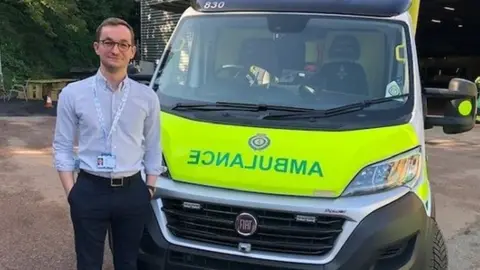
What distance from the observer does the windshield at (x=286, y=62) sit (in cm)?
425

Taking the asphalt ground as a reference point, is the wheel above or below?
above

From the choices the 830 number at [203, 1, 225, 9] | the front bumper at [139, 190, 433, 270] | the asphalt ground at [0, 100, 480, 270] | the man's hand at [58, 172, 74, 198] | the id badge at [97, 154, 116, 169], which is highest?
the 830 number at [203, 1, 225, 9]

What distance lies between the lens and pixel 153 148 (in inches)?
136

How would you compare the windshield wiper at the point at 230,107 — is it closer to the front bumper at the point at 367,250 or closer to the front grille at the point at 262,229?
the front grille at the point at 262,229

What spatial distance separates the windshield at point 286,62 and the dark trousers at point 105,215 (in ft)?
3.41

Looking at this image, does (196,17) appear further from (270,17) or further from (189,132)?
(189,132)

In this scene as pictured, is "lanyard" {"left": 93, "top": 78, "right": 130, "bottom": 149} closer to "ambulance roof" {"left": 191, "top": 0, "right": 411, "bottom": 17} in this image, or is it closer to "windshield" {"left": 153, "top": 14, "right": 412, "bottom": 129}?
"windshield" {"left": 153, "top": 14, "right": 412, "bottom": 129}

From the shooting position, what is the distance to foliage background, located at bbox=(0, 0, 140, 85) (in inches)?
939


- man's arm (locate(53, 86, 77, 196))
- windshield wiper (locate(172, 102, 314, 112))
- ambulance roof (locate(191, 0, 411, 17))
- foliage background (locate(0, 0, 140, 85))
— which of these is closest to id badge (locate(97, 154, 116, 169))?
man's arm (locate(53, 86, 77, 196))

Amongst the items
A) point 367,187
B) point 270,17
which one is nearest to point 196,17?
point 270,17

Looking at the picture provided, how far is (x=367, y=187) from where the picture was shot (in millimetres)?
3555

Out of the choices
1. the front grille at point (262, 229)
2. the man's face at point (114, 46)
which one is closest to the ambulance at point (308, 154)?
the front grille at point (262, 229)

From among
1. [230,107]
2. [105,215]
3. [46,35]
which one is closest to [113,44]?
[105,215]

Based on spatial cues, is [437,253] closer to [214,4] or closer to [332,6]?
[332,6]
